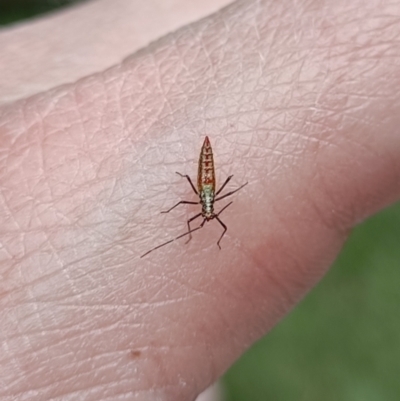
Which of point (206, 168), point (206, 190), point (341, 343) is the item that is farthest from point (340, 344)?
point (206, 168)

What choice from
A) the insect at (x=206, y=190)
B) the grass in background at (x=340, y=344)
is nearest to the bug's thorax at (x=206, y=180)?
the insect at (x=206, y=190)

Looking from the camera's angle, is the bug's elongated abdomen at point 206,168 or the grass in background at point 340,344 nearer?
the bug's elongated abdomen at point 206,168

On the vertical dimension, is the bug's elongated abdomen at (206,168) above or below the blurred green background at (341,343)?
above

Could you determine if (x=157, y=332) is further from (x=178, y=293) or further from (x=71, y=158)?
(x=71, y=158)

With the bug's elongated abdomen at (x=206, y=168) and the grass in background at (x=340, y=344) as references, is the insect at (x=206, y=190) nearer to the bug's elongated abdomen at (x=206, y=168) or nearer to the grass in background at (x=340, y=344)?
the bug's elongated abdomen at (x=206, y=168)

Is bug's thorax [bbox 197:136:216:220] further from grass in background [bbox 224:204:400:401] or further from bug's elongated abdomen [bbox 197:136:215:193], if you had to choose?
grass in background [bbox 224:204:400:401]

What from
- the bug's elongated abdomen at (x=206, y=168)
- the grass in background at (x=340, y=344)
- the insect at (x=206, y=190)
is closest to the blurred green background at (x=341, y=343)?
the grass in background at (x=340, y=344)

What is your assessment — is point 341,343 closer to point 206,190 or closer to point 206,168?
point 206,190
